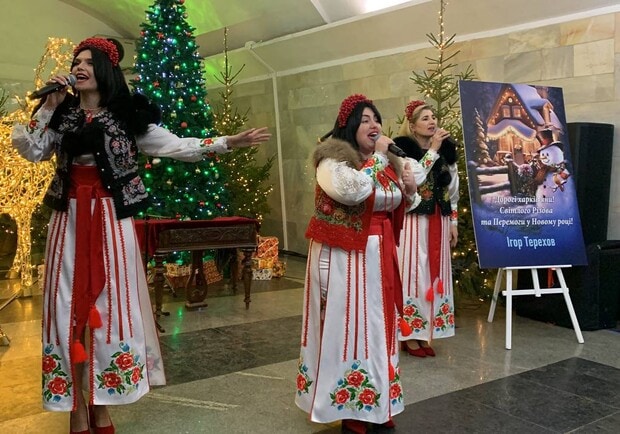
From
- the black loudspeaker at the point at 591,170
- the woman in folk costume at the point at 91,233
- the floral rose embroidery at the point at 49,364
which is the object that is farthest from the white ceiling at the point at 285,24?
the floral rose embroidery at the point at 49,364

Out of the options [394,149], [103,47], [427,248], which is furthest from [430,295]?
[103,47]

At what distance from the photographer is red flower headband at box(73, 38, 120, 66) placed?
2.75m

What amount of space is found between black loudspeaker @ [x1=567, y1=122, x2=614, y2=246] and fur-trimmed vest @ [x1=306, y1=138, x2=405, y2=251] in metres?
2.68

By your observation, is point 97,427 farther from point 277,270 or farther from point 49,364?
point 277,270

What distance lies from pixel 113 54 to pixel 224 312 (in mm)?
3303

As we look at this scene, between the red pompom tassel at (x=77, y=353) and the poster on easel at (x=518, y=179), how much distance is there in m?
2.79

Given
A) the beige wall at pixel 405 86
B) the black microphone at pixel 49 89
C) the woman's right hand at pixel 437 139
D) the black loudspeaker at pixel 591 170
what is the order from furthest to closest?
the beige wall at pixel 405 86 → the black loudspeaker at pixel 591 170 → the woman's right hand at pixel 437 139 → the black microphone at pixel 49 89

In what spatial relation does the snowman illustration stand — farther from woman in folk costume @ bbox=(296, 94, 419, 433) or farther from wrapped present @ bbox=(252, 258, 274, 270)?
wrapped present @ bbox=(252, 258, 274, 270)

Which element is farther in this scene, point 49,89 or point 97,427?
point 97,427

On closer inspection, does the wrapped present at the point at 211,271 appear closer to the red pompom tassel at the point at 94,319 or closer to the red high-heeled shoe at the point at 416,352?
the red high-heeled shoe at the point at 416,352

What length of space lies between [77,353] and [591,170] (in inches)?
163

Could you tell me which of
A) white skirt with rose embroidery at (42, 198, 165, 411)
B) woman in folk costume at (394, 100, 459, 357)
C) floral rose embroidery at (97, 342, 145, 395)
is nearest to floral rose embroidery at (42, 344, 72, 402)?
white skirt with rose embroidery at (42, 198, 165, 411)

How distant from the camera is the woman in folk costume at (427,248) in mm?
4195

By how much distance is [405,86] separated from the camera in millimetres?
7020
